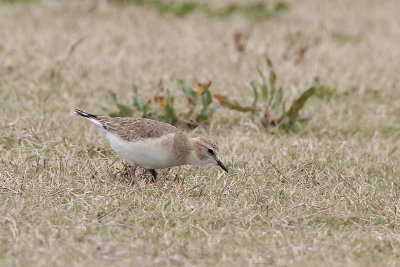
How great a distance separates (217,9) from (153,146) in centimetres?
951

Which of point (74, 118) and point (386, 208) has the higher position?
point (386, 208)

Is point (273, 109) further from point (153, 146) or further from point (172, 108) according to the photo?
point (153, 146)

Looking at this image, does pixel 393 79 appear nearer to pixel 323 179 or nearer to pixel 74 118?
pixel 323 179

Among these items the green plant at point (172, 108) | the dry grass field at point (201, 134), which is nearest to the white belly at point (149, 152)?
the dry grass field at point (201, 134)

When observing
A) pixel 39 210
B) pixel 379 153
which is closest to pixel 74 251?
pixel 39 210

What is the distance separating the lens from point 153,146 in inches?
252

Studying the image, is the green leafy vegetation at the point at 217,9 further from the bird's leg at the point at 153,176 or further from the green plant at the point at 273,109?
the bird's leg at the point at 153,176

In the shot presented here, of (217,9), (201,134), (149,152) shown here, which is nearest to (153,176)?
(149,152)

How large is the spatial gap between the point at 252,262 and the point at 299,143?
11.5 ft

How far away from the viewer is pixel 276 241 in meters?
5.43

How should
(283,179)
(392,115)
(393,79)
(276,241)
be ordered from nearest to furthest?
(276,241) < (283,179) < (392,115) < (393,79)

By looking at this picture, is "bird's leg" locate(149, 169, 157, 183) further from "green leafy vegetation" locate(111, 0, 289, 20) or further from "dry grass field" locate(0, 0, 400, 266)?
"green leafy vegetation" locate(111, 0, 289, 20)

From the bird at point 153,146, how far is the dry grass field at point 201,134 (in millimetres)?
241

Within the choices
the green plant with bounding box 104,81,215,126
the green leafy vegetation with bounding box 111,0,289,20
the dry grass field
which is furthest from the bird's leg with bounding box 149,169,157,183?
the green leafy vegetation with bounding box 111,0,289,20
